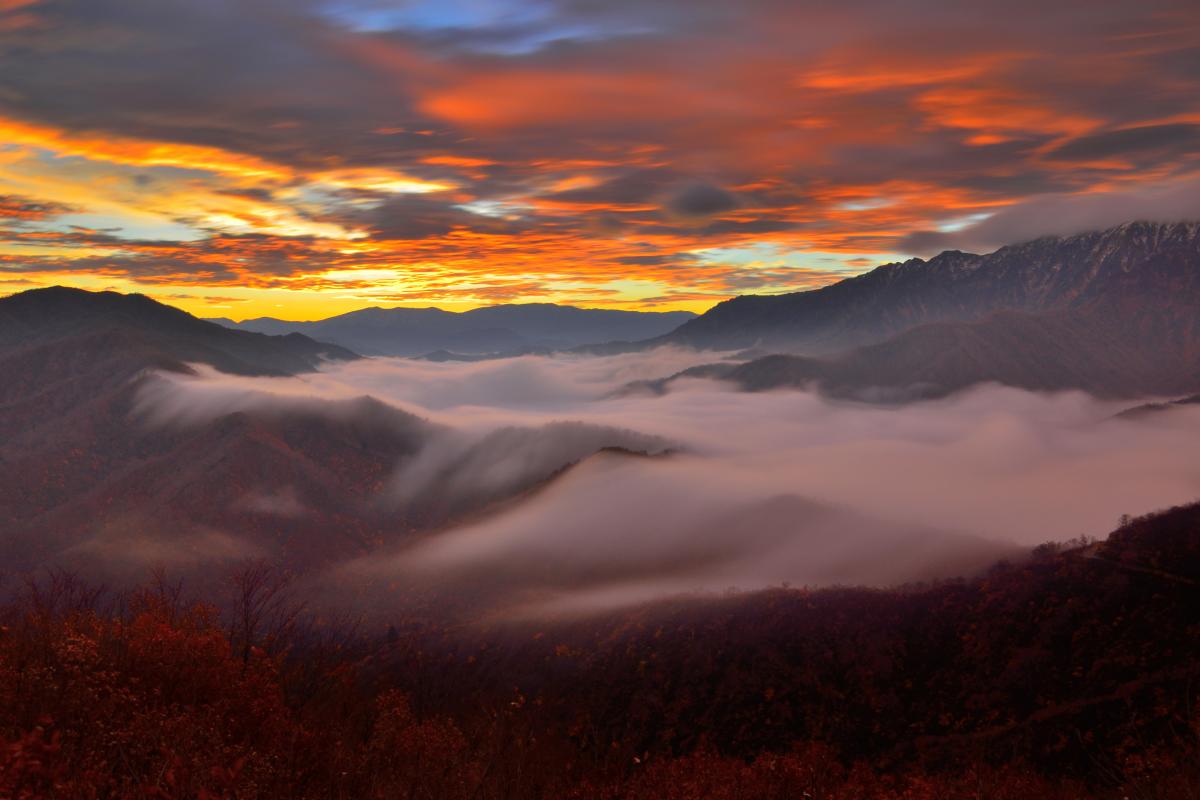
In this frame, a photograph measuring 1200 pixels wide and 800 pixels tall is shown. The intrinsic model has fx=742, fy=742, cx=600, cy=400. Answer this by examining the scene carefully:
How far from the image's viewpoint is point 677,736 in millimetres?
130375

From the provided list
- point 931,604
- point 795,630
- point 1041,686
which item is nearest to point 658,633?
point 795,630

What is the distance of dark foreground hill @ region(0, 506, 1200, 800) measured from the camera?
155ft

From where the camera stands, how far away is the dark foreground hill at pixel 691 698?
1863 inches

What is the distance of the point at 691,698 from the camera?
13750 cm

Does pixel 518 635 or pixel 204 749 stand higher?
pixel 204 749

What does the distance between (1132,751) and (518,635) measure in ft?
405

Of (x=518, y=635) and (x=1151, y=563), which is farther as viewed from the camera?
(x=518, y=635)

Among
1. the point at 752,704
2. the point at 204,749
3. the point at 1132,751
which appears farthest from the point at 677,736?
the point at 204,749

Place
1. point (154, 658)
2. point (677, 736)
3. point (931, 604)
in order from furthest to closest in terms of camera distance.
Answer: point (931, 604) → point (677, 736) → point (154, 658)

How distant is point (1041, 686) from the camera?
11762cm

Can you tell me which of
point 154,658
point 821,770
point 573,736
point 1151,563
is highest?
point 154,658

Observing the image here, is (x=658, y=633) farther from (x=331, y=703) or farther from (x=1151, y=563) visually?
(x=1151, y=563)

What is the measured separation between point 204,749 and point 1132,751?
367 feet

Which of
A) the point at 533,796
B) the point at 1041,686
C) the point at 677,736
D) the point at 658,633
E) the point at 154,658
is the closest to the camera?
the point at 154,658
